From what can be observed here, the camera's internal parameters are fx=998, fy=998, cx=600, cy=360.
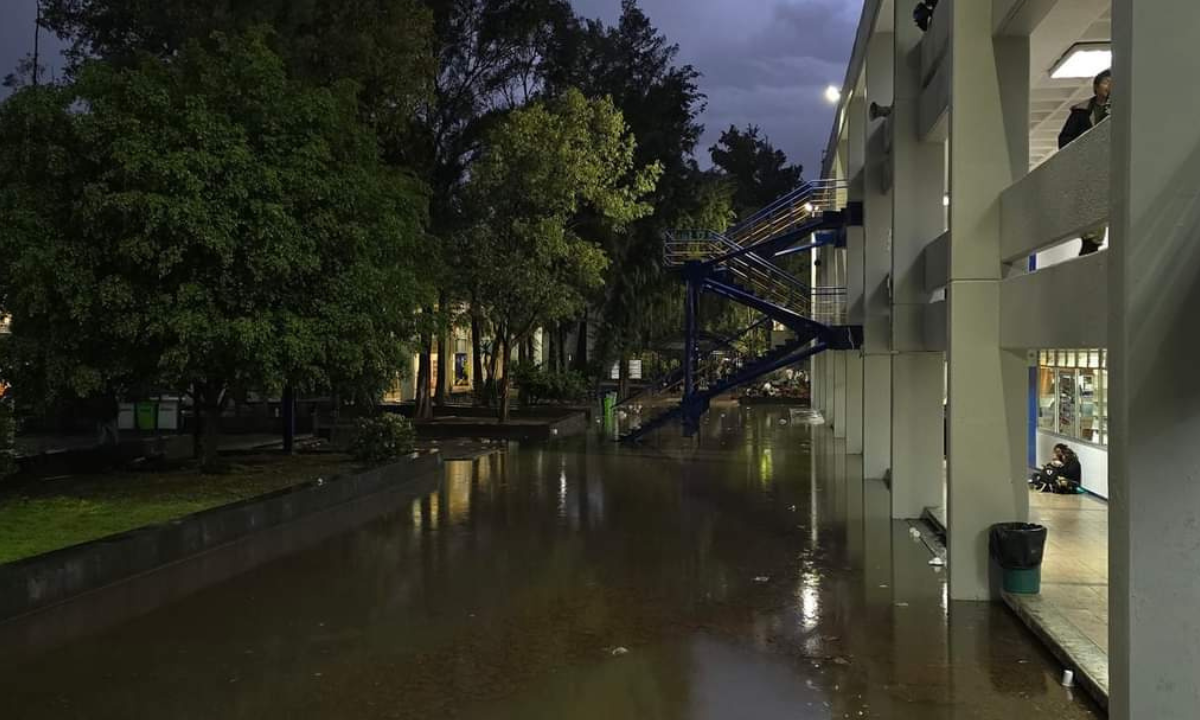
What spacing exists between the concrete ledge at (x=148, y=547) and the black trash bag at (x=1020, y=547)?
9041 mm

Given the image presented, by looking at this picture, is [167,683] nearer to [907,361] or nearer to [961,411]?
[961,411]

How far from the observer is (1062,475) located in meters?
17.0

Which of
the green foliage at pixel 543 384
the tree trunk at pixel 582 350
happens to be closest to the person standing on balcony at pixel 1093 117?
the green foliage at pixel 543 384

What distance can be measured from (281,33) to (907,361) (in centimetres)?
1345

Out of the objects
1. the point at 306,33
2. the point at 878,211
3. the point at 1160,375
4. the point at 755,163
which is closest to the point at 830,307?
the point at 878,211

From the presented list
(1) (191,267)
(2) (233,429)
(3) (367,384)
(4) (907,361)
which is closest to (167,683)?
(1) (191,267)

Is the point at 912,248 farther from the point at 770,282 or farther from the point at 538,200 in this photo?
the point at 538,200

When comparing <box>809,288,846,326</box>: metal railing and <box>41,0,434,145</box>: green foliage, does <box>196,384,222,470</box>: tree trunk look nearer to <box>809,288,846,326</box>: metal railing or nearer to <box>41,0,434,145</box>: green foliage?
<box>41,0,434,145</box>: green foliage

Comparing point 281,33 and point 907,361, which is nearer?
point 907,361

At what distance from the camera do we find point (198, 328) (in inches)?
522

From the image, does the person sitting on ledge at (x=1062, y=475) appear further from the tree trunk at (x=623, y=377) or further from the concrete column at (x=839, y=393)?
the tree trunk at (x=623, y=377)

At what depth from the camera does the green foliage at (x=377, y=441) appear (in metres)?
18.7

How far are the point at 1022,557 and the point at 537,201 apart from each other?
1983 centimetres

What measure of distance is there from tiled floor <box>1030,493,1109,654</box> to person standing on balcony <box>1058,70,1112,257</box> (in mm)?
2904
